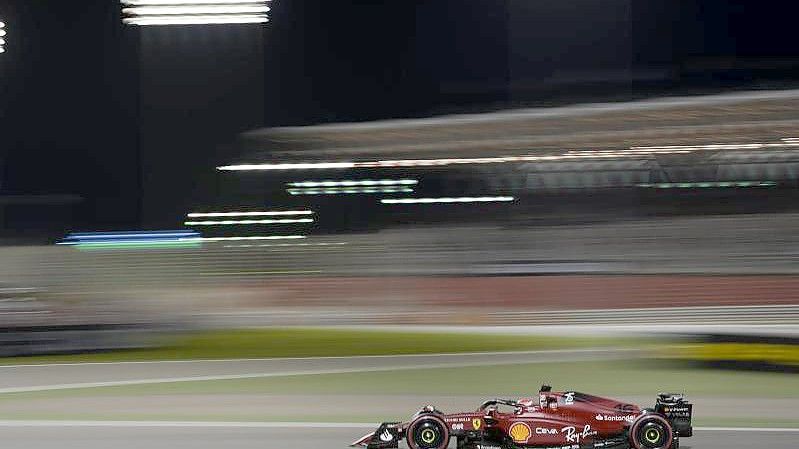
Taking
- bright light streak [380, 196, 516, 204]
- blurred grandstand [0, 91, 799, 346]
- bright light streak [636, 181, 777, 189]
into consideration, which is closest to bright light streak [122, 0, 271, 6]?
blurred grandstand [0, 91, 799, 346]

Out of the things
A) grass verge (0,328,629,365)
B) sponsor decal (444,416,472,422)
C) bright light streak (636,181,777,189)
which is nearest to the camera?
sponsor decal (444,416,472,422)

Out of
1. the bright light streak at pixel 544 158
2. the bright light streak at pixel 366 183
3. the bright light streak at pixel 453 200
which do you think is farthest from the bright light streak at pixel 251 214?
the bright light streak at pixel 453 200

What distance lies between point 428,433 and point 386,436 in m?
0.22

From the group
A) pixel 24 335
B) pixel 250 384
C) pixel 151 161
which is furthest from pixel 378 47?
pixel 250 384

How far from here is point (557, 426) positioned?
13.0 ft

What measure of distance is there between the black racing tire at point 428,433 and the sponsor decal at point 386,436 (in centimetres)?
10

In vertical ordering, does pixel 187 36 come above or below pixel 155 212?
above

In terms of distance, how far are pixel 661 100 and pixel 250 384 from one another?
9.51m

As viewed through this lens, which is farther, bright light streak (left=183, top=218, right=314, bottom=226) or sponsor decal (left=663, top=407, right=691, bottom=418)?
bright light streak (left=183, top=218, right=314, bottom=226)

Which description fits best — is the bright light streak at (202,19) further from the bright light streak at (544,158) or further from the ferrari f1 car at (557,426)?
the ferrari f1 car at (557,426)

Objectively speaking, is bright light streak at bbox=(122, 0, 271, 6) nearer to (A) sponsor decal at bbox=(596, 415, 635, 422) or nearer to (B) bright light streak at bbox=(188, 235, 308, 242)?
(B) bright light streak at bbox=(188, 235, 308, 242)

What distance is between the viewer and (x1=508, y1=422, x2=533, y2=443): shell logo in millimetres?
3973

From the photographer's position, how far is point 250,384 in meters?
8.62

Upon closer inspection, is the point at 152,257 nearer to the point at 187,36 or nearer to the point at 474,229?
the point at 187,36
